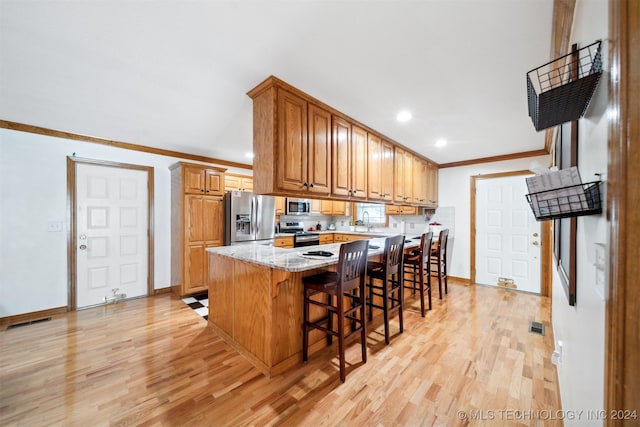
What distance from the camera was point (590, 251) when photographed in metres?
0.84

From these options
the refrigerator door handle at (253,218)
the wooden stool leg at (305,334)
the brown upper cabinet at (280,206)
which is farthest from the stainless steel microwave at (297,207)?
the wooden stool leg at (305,334)

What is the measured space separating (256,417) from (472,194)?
4807 millimetres

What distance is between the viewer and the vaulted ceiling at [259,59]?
1.50 metres

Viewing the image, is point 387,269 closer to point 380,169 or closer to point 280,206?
point 380,169

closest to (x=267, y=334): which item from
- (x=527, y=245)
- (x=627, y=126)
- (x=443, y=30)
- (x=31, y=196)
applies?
(x=627, y=126)

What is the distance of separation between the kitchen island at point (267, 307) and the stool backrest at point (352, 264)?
5.1 inches

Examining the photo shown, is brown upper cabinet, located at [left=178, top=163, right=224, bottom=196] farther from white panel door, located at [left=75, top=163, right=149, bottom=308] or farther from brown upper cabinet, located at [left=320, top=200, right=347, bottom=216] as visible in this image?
brown upper cabinet, located at [left=320, top=200, right=347, bottom=216]

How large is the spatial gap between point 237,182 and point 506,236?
5023mm

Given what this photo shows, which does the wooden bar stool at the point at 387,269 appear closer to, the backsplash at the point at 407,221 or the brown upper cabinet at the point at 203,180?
the backsplash at the point at 407,221

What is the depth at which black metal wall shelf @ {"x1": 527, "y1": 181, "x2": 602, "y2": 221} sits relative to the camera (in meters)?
0.71

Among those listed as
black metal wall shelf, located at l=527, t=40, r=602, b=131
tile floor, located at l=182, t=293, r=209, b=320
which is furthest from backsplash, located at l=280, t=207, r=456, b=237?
black metal wall shelf, located at l=527, t=40, r=602, b=131

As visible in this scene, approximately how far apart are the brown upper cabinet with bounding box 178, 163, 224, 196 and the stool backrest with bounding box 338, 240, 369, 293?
3.03 metres

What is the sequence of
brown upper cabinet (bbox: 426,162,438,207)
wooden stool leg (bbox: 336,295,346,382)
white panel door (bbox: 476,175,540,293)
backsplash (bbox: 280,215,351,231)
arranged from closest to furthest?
wooden stool leg (bbox: 336,295,346,382)
white panel door (bbox: 476,175,540,293)
brown upper cabinet (bbox: 426,162,438,207)
backsplash (bbox: 280,215,351,231)

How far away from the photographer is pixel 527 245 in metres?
4.03
